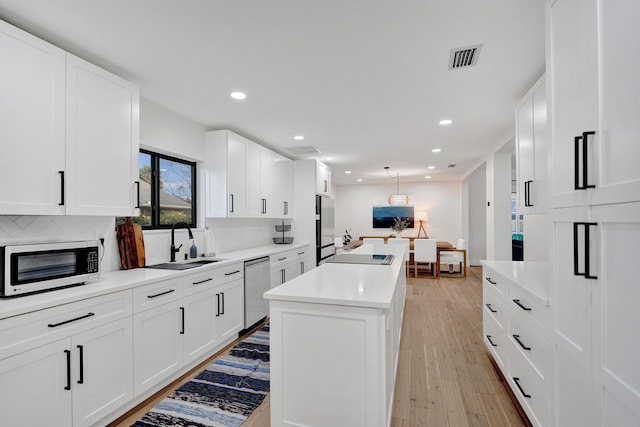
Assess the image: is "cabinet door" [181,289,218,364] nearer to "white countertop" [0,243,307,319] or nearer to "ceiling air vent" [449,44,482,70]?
"white countertop" [0,243,307,319]

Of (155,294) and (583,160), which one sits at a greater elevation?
(583,160)

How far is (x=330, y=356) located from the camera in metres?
1.70

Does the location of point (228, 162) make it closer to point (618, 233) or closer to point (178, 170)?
point (178, 170)

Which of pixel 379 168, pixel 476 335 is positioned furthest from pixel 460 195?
pixel 476 335

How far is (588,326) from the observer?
1146mm

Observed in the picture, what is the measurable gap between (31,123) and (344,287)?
210 centimetres

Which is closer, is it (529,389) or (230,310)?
(529,389)

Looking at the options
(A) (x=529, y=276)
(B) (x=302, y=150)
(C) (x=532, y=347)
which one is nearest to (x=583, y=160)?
(C) (x=532, y=347)

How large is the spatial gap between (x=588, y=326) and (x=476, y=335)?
8.55 ft

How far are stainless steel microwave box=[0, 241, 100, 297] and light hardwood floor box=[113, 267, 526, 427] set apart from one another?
102 cm

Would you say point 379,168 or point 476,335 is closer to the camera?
point 476,335

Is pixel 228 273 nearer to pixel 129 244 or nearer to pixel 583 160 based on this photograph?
pixel 129 244

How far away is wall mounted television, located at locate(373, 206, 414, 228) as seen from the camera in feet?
30.6

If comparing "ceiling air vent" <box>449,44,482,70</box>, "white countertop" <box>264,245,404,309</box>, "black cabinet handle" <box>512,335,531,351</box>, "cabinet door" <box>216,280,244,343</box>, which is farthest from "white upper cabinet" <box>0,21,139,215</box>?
"black cabinet handle" <box>512,335,531,351</box>
